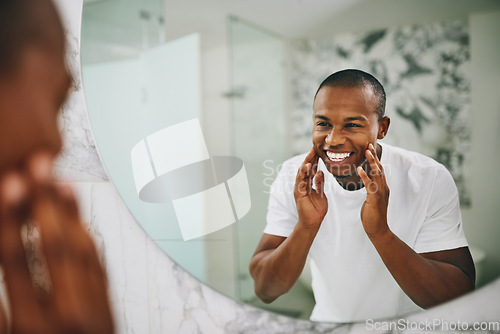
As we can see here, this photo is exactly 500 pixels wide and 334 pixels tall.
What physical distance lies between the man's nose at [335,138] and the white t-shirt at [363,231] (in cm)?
5

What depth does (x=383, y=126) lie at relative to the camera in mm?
621

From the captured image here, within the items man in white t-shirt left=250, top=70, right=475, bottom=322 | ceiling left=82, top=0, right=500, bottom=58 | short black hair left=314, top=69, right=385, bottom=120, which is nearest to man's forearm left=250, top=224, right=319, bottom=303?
man in white t-shirt left=250, top=70, right=475, bottom=322

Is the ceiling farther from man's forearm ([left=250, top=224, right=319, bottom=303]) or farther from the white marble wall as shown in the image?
man's forearm ([left=250, top=224, right=319, bottom=303])

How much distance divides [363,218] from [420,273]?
0.13 meters

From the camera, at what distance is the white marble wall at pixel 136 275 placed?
839 millimetres

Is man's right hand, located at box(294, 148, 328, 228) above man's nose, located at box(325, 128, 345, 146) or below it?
below

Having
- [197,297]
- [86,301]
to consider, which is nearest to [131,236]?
[197,297]

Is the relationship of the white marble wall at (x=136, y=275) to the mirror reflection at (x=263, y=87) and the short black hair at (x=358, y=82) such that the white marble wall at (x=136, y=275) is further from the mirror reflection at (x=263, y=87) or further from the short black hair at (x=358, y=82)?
the short black hair at (x=358, y=82)

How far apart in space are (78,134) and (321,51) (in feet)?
2.18

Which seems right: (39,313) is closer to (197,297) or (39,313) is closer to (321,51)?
(197,297)

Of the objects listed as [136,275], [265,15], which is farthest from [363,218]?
[136,275]

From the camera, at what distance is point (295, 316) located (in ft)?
2.45

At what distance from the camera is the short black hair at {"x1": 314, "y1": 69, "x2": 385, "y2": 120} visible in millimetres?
619

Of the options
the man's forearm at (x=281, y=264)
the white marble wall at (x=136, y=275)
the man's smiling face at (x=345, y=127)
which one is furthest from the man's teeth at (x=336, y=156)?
the white marble wall at (x=136, y=275)
